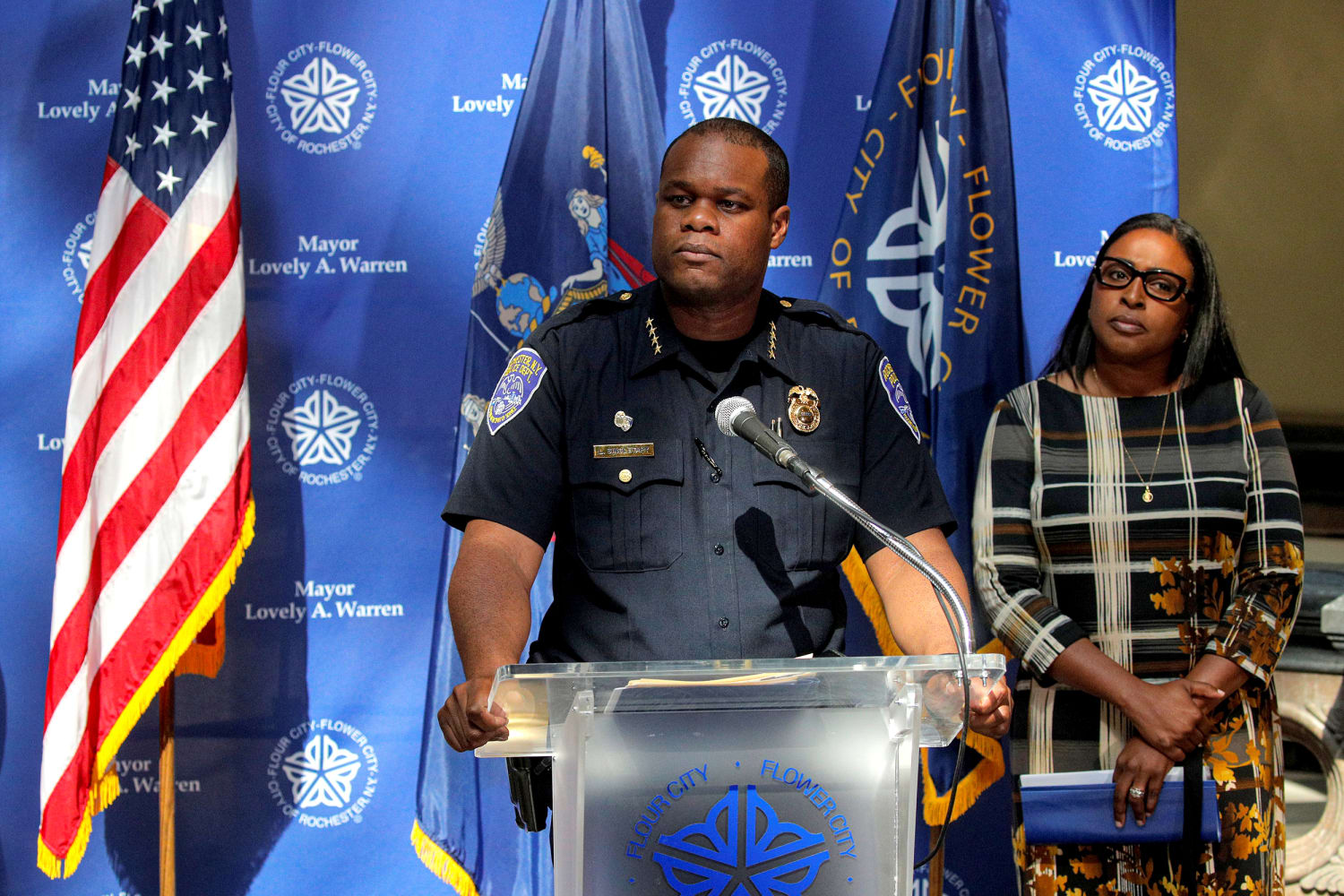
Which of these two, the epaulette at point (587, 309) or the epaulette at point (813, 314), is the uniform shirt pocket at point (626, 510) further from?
the epaulette at point (813, 314)

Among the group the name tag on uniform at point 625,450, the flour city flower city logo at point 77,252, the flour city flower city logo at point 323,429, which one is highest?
the flour city flower city logo at point 77,252

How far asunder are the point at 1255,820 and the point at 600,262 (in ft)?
5.55

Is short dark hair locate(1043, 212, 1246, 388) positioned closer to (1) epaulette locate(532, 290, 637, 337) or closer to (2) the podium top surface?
(1) epaulette locate(532, 290, 637, 337)

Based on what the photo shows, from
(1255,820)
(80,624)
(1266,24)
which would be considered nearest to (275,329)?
(80,624)

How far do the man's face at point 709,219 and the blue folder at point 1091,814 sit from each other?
3.46 feet

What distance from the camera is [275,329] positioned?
2.89m

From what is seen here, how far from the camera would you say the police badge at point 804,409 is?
1632 mm

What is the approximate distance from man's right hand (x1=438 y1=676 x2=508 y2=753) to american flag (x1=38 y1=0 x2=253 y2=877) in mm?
1526

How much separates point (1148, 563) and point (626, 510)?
1.04 meters

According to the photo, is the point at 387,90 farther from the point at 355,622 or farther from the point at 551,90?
the point at 355,622

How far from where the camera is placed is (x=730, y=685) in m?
1.01

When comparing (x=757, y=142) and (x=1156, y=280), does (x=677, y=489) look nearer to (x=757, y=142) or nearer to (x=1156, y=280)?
(x=757, y=142)

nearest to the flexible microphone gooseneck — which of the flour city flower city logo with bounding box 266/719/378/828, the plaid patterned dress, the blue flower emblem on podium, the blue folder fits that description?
the blue flower emblem on podium

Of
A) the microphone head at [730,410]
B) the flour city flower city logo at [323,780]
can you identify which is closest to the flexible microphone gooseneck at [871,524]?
the microphone head at [730,410]
